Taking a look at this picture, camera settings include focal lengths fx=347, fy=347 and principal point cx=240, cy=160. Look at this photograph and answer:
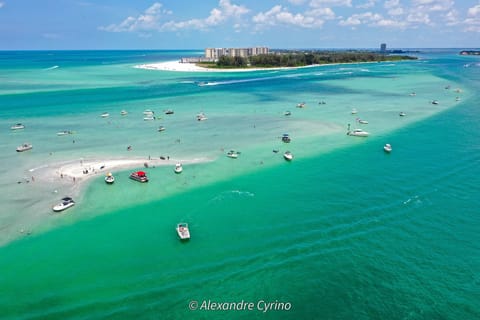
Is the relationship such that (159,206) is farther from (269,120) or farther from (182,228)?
(269,120)

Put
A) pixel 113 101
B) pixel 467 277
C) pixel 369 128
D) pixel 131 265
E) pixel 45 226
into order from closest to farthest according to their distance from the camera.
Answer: pixel 467 277, pixel 131 265, pixel 45 226, pixel 369 128, pixel 113 101

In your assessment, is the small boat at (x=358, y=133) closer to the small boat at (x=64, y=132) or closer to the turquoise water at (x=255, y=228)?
the turquoise water at (x=255, y=228)

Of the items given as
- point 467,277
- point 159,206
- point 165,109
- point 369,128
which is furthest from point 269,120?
point 467,277

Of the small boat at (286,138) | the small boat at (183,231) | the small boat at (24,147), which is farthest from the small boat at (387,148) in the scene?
the small boat at (24,147)

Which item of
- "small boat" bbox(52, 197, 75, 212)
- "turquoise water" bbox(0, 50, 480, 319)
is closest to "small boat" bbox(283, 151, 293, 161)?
"turquoise water" bbox(0, 50, 480, 319)

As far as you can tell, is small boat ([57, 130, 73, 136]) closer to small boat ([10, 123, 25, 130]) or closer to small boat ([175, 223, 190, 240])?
small boat ([10, 123, 25, 130])

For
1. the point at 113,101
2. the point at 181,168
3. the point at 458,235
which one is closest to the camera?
the point at 458,235
